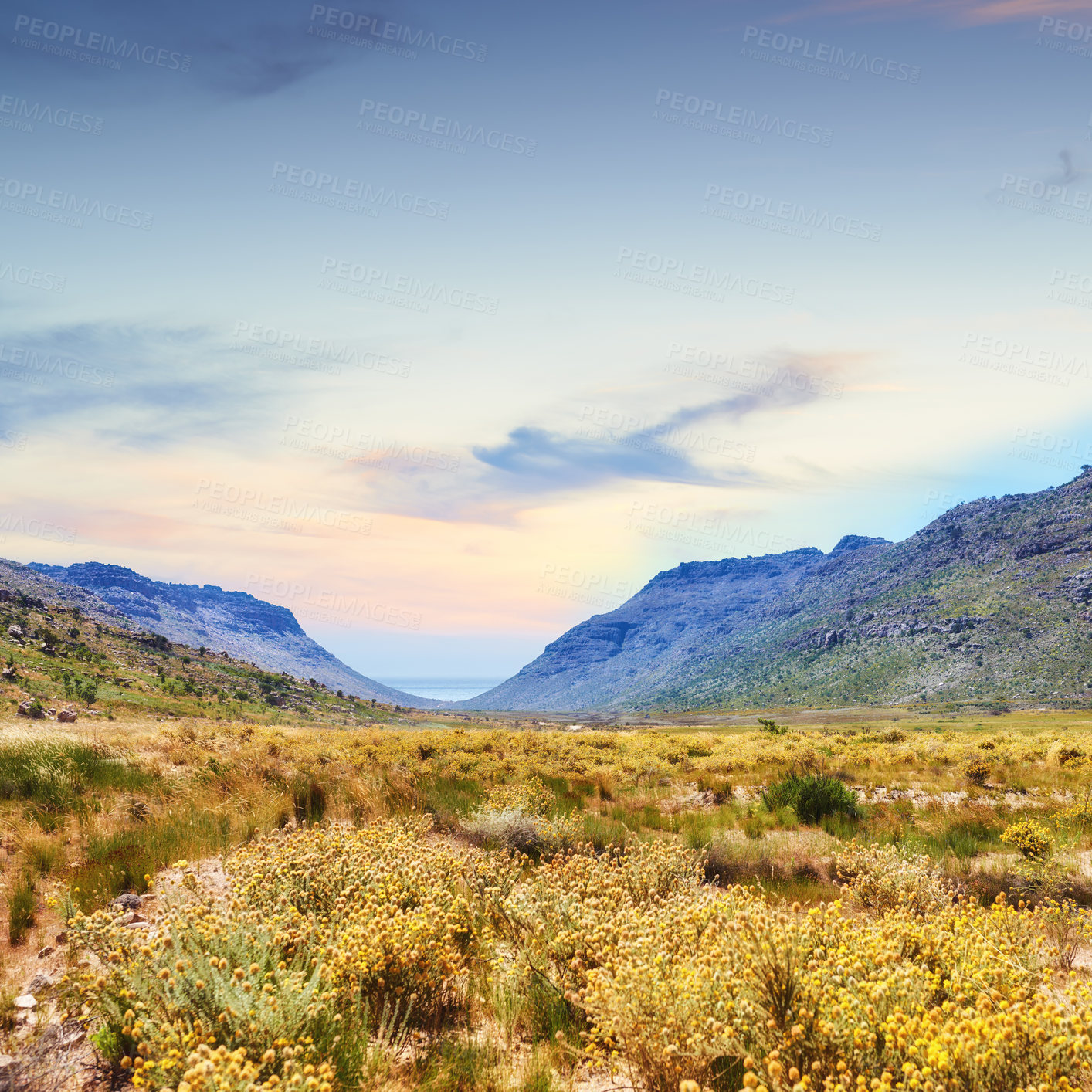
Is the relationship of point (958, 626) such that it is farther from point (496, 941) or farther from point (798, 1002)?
point (798, 1002)

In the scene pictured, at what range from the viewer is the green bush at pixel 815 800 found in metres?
13.0

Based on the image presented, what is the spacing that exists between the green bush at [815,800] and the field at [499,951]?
2023 mm

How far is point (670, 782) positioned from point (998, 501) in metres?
199

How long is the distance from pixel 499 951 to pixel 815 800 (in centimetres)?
1009

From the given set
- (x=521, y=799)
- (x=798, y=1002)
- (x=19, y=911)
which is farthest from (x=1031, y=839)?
(x=19, y=911)

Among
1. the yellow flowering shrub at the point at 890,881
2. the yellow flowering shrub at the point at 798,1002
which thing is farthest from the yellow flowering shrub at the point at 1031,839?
the yellow flowering shrub at the point at 798,1002

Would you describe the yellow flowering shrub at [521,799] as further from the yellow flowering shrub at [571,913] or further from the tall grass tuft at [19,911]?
the tall grass tuft at [19,911]

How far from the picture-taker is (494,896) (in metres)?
5.82

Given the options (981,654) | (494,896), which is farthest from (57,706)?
(981,654)

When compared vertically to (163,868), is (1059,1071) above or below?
above

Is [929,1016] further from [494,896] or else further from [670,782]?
[670,782]

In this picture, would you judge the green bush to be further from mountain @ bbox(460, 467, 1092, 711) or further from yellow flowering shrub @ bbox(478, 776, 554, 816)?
mountain @ bbox(460, 467, 1092, 711)

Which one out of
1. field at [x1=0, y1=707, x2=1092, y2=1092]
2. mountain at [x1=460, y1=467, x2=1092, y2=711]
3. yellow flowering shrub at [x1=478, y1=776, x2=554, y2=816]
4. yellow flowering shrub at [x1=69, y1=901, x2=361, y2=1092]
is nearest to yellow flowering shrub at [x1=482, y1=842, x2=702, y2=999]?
field at [x1=0, y1=707, x2=1092, y2=1092]

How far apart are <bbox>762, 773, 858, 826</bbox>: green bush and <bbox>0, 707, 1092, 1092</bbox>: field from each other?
202 cm
